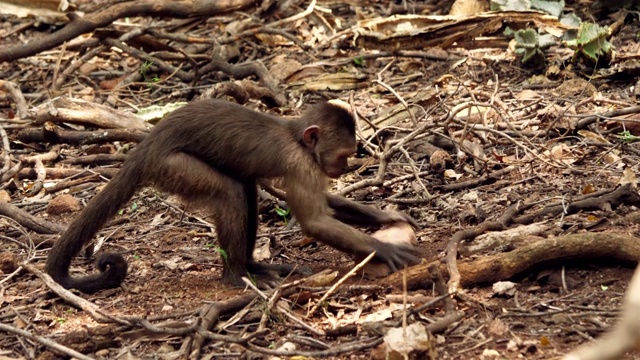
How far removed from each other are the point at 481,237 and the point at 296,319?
1.60m

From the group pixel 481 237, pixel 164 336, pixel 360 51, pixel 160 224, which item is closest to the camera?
pixel 164 336

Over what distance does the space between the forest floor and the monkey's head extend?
756 millimetres

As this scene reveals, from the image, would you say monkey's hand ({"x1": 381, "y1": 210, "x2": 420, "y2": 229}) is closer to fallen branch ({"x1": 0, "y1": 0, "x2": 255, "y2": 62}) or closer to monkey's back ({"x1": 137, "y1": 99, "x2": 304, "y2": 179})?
monkey's back ({"x1": 137, "y1": 99, "x2": 304, "y2": 179})

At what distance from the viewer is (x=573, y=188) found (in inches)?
256

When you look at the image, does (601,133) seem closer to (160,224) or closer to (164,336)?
(160,224)

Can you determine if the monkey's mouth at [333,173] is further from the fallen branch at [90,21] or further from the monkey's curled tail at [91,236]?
the fallen branch at [90,21]

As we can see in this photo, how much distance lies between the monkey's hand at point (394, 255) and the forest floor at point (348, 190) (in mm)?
147

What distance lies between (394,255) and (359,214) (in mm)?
776

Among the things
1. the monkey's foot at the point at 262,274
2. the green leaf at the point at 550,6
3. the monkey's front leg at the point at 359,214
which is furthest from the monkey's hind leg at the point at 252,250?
the green leaf at the point at 550,6

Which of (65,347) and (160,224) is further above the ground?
(65,347)

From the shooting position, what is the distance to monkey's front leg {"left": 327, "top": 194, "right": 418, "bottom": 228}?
242 inches

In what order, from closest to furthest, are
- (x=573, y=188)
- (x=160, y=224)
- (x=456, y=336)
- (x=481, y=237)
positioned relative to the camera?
(x=456, y=336) < (x=481, y=237) < (x=573, y=188) < (x=160, y=224)

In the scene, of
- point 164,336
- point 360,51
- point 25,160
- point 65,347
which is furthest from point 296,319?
point 360,51

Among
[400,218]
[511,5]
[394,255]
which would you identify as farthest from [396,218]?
[511,5]
